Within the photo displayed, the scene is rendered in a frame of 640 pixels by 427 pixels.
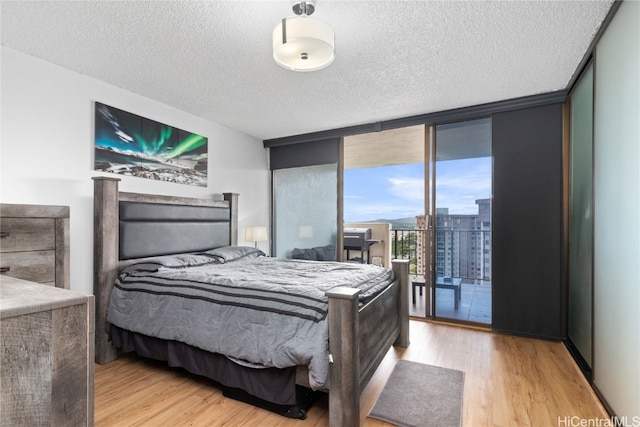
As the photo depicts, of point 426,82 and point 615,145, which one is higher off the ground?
point 426,82

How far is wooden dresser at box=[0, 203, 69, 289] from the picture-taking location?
205 centimetres

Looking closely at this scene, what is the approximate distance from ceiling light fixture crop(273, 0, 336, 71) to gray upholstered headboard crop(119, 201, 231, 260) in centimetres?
210

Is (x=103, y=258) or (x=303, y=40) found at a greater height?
(x=303, y=40)

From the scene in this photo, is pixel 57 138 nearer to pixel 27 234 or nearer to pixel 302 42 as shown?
pixel 27 234

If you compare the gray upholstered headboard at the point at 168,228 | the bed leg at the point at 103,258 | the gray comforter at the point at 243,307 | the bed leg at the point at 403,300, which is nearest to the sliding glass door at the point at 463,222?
the bed leg at the point at 403,300

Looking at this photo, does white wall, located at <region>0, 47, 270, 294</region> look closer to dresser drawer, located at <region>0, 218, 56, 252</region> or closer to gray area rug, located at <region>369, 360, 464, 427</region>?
dresser drawer, located at <region>0, 218, 56, 252</region>

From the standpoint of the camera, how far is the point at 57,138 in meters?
2.59

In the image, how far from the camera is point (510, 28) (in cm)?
211

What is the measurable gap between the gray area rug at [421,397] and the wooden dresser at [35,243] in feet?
7.90

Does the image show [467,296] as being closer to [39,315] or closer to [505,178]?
[505,178]

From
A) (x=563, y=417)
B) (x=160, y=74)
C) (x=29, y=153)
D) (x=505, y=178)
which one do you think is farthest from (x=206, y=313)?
(x=505, y=178)

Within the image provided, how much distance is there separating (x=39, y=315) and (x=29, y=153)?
236 cm

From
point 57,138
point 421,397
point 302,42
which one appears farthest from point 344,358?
point 57,138

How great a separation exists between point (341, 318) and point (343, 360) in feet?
0.74
